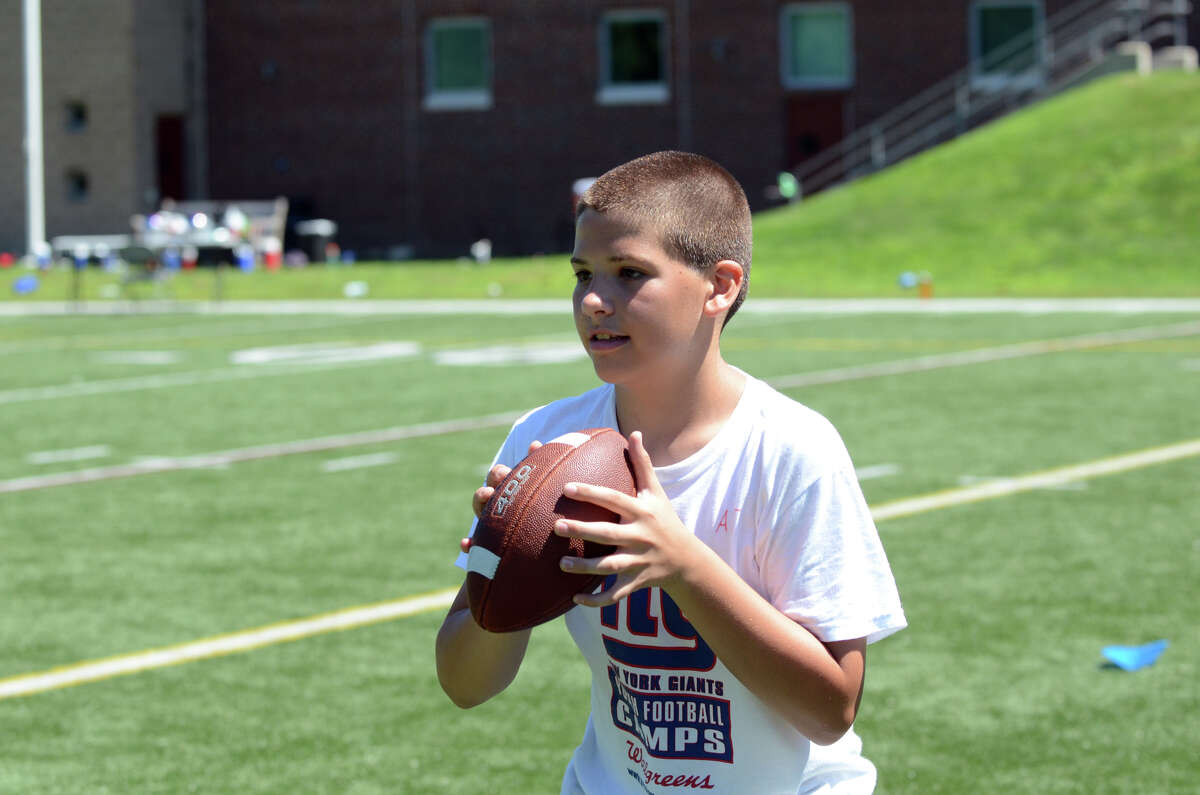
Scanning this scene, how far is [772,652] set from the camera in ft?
9.30

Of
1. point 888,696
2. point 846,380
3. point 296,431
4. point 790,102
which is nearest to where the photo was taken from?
point 888,696

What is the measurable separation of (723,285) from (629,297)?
19cm

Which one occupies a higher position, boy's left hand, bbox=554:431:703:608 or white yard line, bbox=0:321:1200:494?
boy's left hand, bbox=554:431:703:608

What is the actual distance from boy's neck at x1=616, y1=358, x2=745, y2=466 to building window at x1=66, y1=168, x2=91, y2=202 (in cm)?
4447

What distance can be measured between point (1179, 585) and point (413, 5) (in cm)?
3833

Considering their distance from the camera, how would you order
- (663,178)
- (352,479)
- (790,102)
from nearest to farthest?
(663,178)
(352,479)
(790,102)

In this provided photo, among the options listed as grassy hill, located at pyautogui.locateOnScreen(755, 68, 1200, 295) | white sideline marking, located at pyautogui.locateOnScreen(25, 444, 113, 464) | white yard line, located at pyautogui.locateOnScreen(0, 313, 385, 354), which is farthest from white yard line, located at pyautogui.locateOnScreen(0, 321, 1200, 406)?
grassy hill, located at pyautogui.locateOnScreen(755, 68, 1200, 295)

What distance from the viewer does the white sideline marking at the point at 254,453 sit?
10609mm

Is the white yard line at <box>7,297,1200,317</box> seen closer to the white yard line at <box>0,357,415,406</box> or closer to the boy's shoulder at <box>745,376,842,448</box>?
the white yard line at <box>0,357,415,406</box>

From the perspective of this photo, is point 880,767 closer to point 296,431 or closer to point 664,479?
point 664,479

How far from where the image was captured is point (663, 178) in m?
2.94

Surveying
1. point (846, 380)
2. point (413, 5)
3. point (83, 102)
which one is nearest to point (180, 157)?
point (83, 102)

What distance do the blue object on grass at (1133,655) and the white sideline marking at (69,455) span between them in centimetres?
720

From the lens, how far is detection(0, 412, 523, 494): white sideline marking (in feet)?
34.8
